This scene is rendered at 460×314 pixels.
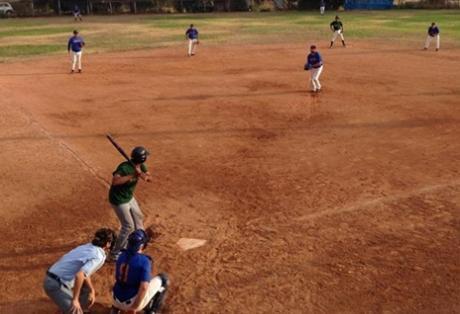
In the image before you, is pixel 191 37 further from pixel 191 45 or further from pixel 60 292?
pixel 60 292

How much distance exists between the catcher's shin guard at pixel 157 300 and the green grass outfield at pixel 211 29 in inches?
1082

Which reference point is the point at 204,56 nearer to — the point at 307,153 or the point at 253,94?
the point at 253,94

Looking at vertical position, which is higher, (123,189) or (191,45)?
Result: (191,45)

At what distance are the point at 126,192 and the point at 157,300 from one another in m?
2.23

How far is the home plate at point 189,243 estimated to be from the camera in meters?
10.1

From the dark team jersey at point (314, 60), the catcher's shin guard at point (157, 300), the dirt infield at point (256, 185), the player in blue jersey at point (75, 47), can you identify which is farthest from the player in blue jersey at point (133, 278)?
the player in blue jersey at point (75, 47)

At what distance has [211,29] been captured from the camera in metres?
46.4

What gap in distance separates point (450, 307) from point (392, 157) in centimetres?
691

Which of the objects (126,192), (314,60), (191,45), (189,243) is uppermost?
(191,45)

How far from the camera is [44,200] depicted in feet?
40.9

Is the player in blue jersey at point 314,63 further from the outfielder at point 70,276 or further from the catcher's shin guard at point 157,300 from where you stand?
the outfielder at point 70,276

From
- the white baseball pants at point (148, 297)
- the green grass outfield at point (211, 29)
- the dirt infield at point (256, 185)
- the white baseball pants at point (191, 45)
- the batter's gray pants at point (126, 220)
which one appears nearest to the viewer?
the white baseball pants at point (148, 297)

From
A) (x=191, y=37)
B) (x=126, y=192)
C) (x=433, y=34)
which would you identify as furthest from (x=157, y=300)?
(x=433, y=34)

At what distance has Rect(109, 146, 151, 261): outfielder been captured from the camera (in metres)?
9.19
